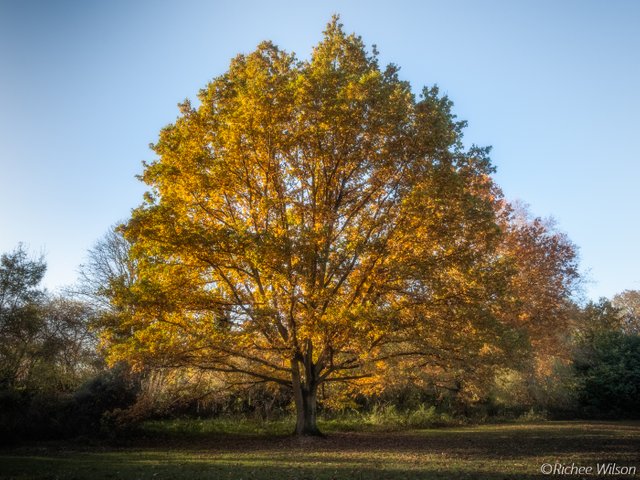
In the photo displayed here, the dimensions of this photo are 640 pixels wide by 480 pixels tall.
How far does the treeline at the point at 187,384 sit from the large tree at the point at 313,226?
293cm

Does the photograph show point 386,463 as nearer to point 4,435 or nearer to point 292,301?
point 292,301

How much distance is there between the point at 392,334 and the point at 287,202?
20.1ft

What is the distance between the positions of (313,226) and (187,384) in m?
9.66

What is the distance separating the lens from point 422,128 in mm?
14016

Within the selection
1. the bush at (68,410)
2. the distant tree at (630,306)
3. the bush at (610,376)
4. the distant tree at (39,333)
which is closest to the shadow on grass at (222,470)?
the bush at (68,410)

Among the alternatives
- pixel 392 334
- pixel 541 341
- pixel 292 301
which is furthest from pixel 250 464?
pixel 541 341

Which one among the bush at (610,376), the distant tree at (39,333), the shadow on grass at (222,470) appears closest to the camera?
the shadow on grass at (222,470)

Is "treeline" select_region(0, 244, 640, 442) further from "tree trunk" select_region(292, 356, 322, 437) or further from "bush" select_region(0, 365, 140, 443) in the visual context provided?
"tree trunk" select_region(292, 356, 322, 437)

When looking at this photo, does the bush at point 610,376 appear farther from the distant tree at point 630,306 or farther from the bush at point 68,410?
the bush at point 68,410

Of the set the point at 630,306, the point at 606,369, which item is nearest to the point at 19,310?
the point at 606,369

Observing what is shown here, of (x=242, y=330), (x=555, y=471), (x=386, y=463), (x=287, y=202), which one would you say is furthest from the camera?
(x=287, y=202)

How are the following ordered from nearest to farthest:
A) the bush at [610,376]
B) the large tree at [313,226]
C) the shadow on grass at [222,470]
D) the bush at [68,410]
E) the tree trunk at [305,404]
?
the shadow on grass at [222,470], the large tree at [313,226], the bush at [68,410], the tree trunk at [305,404], the bush at [610,376]

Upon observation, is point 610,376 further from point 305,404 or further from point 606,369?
point 305,404

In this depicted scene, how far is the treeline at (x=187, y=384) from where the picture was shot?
17953mm
